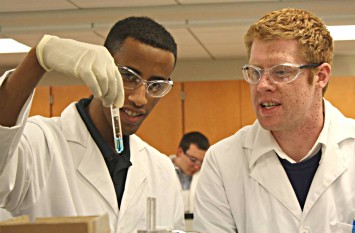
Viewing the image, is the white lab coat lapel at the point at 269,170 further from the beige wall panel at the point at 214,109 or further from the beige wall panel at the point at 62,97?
the beige wall panel at the point at 62,97

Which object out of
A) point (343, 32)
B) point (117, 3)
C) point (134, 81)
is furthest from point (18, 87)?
point (343, 32)

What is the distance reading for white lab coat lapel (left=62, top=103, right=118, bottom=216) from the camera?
74.9 inches

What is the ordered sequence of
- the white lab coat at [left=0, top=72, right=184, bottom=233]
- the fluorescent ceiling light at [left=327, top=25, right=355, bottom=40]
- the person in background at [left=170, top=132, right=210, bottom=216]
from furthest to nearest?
the person in background at [left=170, top=132, right=210, bottom=216] → the fluorescent ceiling light at [left=327, top=25, right=355, bottom=40] → the white lab coat at [left=0, top=72, right=184, bottom=233]

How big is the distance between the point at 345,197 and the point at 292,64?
458 millimetres

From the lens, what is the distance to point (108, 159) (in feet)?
6.48

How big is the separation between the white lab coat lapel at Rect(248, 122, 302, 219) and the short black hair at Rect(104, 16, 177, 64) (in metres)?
0.42

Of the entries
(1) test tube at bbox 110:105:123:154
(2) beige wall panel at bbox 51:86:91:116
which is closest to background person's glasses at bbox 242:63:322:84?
(1) test tube at bbox 110:105:123:154

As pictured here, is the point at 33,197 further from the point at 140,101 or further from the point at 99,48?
the point at 99,48

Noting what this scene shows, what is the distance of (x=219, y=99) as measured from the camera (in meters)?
6.76

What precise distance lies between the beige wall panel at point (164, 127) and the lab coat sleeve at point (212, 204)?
181 inches

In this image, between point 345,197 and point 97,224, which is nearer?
point 97,224

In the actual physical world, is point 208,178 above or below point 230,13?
below

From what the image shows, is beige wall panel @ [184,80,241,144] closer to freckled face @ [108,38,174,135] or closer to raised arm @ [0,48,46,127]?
freckled face @ [108,38,174,135]

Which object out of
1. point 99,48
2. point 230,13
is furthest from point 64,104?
point 99,48
